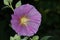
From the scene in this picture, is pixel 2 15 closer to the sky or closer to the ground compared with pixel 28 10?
closer to the ground

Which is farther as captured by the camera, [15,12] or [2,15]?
[2,15]

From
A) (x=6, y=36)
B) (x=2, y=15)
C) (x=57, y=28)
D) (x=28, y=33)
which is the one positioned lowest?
(x=57, y=28)

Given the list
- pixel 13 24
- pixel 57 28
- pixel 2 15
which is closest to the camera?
pixel 13 24

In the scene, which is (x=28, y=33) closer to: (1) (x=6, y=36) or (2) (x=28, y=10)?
(2) (x=28, y=10)

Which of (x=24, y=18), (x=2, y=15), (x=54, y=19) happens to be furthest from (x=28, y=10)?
(x=54, y=19)

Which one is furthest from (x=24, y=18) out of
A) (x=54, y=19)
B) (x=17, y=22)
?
(x=54, y=19)

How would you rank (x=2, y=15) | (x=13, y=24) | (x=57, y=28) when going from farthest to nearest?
(x=57, y=28), (x=2, y=15), (x=13, y=24)

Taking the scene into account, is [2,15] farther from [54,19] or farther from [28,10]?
[54,19]
